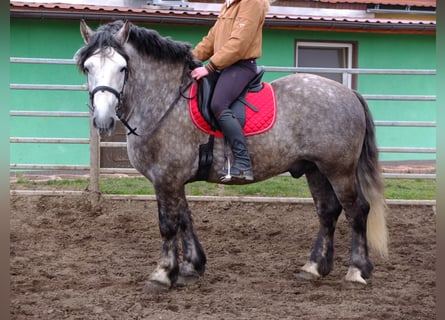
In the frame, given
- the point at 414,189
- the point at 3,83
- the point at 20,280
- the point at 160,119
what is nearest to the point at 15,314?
the point at 20,280

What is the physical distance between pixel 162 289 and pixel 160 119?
1.33 metres

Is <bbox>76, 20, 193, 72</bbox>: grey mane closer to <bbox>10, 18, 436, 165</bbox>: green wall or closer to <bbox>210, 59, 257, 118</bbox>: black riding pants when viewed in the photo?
<bbox>210, 59, 257, 118</bbox>: black riding pants

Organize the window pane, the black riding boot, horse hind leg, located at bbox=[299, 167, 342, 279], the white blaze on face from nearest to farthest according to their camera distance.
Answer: the white blaze on face
the black riding boot
horse hind leg, located at bbox=[299, 167, 342, 279]
the window pane

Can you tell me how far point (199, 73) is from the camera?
13.6 ft

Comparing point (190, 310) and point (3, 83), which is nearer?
point (3, 83)

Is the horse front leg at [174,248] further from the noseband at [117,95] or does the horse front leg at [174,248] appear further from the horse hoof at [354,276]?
the horse hoof at [354,276]

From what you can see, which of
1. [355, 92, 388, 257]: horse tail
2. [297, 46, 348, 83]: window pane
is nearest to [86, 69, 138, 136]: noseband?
[355, 92, 388, 257]: horse tail

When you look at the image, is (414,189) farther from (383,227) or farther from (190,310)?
(190,310)

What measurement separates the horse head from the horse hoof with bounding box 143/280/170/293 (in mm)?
1319

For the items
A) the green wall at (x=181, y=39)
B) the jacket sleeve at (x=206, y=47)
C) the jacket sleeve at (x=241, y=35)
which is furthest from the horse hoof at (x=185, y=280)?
the green wall at (x=181, y=39)

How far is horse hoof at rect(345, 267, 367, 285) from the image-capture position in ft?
14.4

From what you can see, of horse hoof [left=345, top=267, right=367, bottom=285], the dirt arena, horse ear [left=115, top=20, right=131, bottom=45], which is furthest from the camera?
horse hoof [left=345, top=267, right=367, bottom=285]

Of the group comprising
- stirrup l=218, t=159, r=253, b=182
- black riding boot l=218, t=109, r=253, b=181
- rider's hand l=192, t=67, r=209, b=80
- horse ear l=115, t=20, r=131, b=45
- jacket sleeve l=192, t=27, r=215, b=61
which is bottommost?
stirrup l=218, t=159, r=253, b=182

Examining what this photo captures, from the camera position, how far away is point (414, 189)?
27.5 ft
